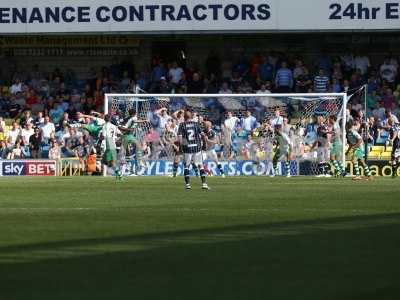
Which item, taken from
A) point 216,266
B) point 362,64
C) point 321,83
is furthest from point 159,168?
point 216,266

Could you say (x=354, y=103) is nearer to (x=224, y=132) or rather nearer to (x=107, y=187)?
(x=224, y=132)

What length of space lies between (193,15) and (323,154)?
693 centimetres

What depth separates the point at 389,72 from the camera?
4278 cm

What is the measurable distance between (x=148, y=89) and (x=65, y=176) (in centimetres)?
605

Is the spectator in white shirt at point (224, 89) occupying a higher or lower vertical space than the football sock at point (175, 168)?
higher

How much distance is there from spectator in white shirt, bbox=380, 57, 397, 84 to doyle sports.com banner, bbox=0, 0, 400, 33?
172cm

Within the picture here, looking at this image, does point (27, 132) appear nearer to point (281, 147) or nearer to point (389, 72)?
point (281, 147)

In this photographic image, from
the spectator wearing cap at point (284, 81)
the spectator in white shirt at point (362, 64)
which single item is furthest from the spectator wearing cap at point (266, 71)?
the spectator in white shirt at point (362, 64)

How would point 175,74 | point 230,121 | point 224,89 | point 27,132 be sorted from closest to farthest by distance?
point 230,121
point 27,132
point 224,89
point 175,74

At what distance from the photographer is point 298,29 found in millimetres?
42031

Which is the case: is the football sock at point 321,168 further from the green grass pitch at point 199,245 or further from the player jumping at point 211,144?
the green grass pitch at point 199,245

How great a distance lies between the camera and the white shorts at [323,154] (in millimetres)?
39616

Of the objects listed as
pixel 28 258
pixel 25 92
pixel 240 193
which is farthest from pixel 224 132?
pixel 28 258

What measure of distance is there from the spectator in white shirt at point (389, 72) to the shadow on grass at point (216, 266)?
25471 mm
